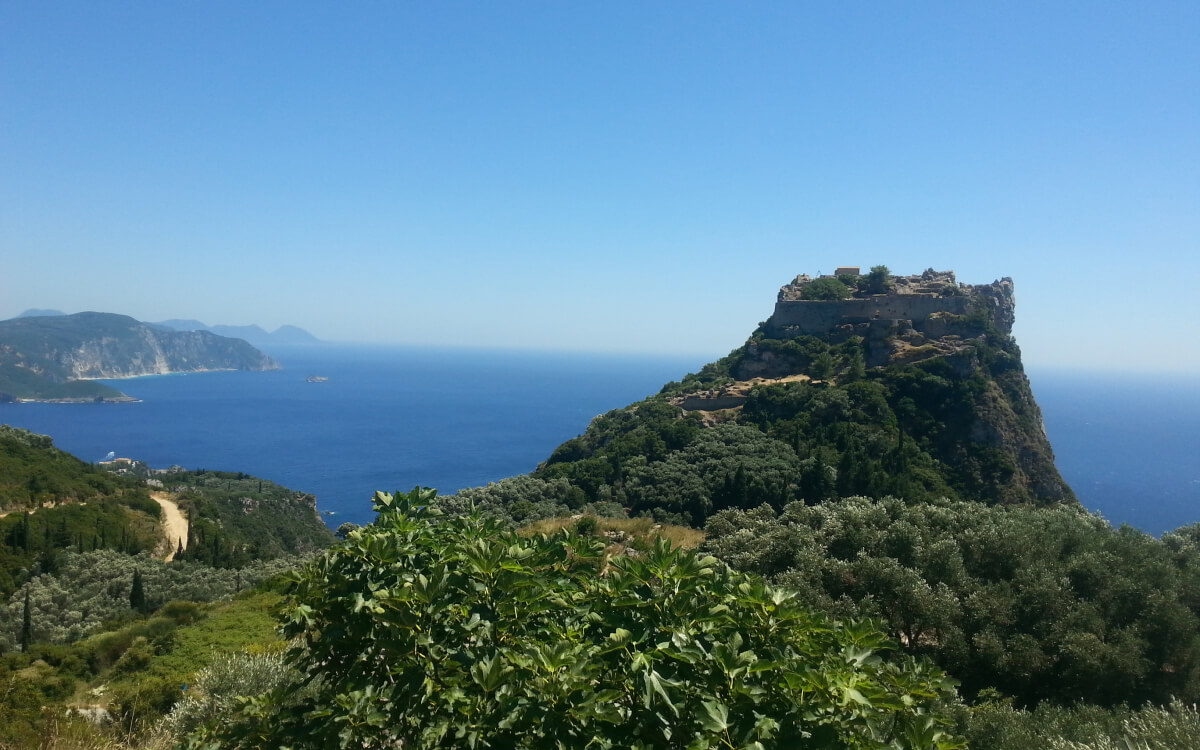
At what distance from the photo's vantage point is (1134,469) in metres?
98.5

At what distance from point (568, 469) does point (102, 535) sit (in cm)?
2921

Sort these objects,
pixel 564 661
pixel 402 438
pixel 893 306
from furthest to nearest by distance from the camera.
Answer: pixel 402 438 → pixel 893 306 → pixel 564 661

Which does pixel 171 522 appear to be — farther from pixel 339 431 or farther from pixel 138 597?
pixel 339 431

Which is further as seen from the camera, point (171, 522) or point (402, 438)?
point (402, 438)

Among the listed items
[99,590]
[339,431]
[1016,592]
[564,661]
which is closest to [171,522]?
[99,590]

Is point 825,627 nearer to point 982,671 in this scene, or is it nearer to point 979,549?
point 982,671

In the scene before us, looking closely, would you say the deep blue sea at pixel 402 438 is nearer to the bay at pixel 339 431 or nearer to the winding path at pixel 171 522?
the bay at pixel 339 431

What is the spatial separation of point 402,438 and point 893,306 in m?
79.0

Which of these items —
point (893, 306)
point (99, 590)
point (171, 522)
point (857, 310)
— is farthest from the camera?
point (857, 310)

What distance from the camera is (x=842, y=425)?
1505 inches

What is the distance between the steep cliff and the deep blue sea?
110 ft

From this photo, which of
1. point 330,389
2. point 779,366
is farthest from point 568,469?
point 330,389

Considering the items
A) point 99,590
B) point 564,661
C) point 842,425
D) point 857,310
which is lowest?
point 99,590

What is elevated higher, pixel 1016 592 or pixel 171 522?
pixel 1016 592
